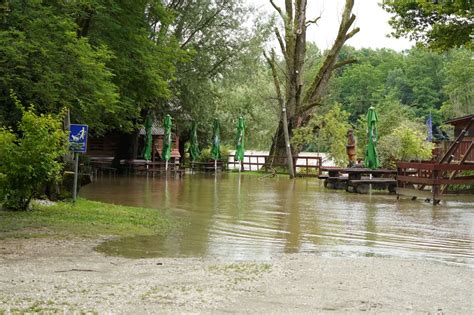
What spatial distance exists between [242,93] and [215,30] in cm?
1282

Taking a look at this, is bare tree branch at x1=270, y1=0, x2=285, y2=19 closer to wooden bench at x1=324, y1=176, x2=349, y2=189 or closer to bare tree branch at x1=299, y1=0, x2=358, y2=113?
bare tree branch at x1=299, y1=0, x2=358, y2=113

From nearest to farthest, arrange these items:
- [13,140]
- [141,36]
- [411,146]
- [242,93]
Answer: [13,140] < [141,36] < [411,146] < [242,93]

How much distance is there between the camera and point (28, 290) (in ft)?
19.9

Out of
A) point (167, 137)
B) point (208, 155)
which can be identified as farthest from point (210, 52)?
point (208, 155)

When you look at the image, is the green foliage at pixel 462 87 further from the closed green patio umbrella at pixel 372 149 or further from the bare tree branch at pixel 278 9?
the closed green patio umbrella at pixel 372 149

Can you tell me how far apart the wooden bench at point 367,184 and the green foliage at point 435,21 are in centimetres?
523

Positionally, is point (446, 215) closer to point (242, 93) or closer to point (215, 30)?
point (215, 30)

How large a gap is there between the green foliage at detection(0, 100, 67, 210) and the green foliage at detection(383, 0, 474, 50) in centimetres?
1207

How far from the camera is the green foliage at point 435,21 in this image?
1788 centimetres

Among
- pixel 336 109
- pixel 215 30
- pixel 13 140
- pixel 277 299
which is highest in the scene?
pixel 215 30

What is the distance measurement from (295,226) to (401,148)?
57.7 ft

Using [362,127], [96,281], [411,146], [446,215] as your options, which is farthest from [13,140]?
[362,127]

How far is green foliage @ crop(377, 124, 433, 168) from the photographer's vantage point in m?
28.3

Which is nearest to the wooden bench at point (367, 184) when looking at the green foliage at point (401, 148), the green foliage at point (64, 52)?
the green foliage at point (401, 148)
